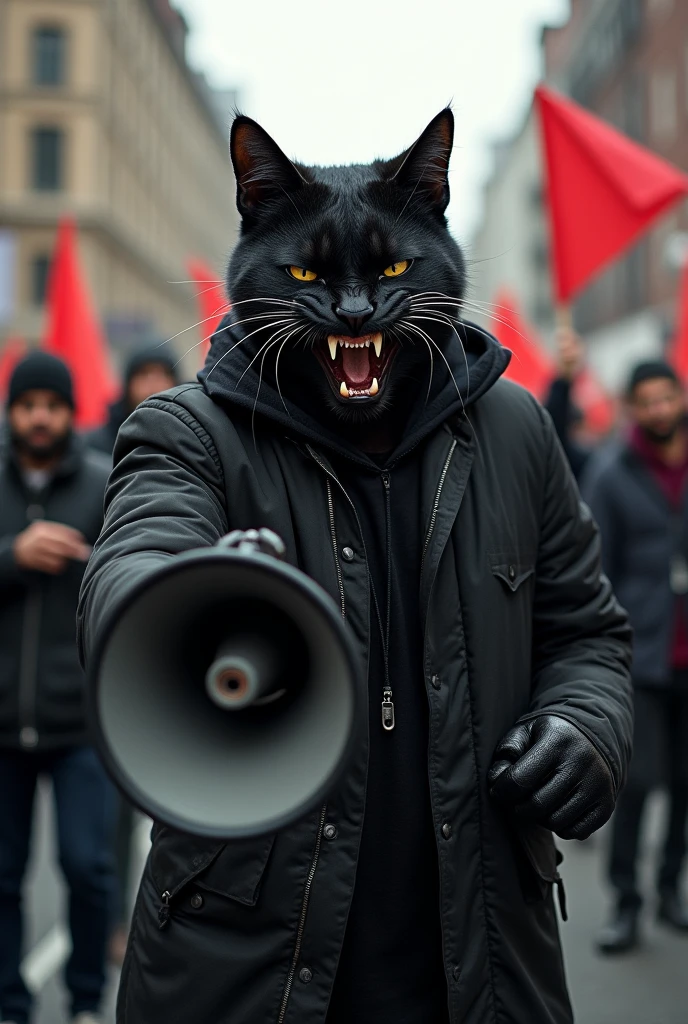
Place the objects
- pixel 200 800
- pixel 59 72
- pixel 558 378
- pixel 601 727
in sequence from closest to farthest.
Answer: pixel 200 800 < pixel 601 727 < pixel 558 378 < pixel 59 72

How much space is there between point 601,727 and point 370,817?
42 cm

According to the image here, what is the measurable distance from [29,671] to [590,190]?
13.2 feet

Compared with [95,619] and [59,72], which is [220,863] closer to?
[95,619]

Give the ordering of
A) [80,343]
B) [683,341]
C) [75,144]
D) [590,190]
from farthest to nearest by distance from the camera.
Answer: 1. [75,144]
2. [683,341]
3. [80,343]
4. [590,190]

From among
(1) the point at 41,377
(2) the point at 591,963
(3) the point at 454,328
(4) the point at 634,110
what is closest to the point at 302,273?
(3) the point at 454,328

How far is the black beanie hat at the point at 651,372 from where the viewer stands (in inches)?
235

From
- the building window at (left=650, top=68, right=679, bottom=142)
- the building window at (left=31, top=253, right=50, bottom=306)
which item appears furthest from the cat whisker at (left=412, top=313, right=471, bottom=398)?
the building window at (left=31, top=253, right=50, bottom=306)

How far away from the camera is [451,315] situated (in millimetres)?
2221

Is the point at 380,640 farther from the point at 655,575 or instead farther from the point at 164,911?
the point at 655,575

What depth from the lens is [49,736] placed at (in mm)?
4551

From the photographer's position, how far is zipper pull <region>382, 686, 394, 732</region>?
2133 millimetres

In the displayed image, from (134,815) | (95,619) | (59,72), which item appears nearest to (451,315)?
(95,619)

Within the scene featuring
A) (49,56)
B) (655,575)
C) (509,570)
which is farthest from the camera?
(49,56)

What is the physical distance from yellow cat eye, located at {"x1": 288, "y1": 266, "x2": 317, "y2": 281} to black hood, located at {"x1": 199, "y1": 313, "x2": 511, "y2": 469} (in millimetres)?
149
